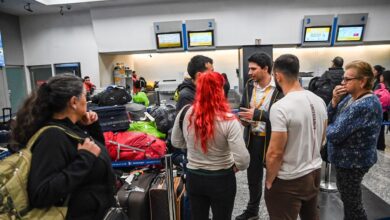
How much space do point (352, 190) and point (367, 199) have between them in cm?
137

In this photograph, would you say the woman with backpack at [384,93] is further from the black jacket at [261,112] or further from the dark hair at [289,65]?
the dark hair at [289,65]

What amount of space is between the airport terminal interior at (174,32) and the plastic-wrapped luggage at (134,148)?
3022 millimetres

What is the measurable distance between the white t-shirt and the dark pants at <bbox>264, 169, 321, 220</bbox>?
45mm

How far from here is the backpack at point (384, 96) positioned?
4.46 meters

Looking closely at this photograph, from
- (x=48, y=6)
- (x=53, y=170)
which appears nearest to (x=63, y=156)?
(x=53, y=170)

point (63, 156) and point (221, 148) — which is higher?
point (63, 156)

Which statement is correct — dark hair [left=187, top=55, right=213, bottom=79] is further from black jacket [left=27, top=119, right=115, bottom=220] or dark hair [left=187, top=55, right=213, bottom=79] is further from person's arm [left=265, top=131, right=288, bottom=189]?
black jacket [left=27, top=119, right=115, bottom=220]

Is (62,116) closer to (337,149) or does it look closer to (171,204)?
(171,204)

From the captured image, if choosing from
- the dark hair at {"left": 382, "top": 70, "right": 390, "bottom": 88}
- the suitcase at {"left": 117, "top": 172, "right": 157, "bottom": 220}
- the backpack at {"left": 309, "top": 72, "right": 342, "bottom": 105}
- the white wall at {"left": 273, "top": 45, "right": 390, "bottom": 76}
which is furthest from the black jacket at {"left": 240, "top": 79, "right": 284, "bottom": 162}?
the white wall at {"left": 273, "top": 45, "right": 390, "bottom": 76}

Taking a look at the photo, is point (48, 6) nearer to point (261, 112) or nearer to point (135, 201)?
point (135, 201)

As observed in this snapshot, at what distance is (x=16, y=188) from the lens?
1.07 meters

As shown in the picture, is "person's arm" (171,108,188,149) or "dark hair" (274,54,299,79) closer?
"dark hair" (274,54,299,79)

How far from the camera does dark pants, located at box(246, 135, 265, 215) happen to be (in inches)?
92.6

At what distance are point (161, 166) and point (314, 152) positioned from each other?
1553 millimetres
